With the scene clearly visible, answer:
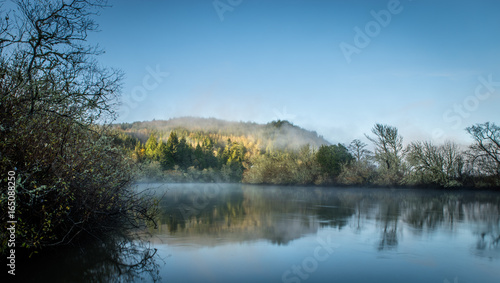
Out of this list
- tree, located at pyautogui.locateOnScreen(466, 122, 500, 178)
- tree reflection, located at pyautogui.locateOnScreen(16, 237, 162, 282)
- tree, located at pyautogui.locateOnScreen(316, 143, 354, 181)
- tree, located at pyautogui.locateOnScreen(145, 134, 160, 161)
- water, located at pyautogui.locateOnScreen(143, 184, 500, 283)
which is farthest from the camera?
tree, located at pyautogui.locateOnScreen(145, 134, 160, 161)

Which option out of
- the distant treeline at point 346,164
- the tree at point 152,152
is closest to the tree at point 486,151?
the distant treeline at point 346,164

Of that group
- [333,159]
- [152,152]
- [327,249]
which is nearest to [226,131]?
[152,152]

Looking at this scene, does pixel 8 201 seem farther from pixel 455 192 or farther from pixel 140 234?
pixel 455 192

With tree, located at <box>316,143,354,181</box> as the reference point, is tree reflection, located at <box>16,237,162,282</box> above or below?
below

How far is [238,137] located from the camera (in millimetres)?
131250

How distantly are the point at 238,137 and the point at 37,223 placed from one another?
12357 centimetres

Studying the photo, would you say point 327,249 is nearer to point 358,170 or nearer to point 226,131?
point 358,170

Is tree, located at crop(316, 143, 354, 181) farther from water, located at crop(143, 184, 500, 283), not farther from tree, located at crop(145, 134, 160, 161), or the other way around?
tree, located at crop(145, 134, 160, 161)

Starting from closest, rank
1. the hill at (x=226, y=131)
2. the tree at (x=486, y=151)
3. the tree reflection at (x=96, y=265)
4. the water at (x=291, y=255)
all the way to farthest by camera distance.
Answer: the tree reflection at (x=96, y=265) → the water at (x=291, y=255) → the tree at (x=486, y=151) → the hill at (x=226, y=131)

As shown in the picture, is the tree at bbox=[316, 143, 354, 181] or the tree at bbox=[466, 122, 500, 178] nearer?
the tree at bbox=[466, 122, 500, 178]

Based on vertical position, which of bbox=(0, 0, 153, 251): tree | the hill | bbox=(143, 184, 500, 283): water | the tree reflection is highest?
the hill

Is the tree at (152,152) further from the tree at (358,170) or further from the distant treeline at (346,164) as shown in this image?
the tree at (358,170)

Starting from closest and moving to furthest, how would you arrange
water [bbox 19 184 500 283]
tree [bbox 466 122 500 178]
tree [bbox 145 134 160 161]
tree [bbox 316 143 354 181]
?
water [bbox 19 184 500 283] → tree [bbox 466 122 500 178] → tree [bbox 316 143 354 181] → tree [bbox 145 134 160 161]

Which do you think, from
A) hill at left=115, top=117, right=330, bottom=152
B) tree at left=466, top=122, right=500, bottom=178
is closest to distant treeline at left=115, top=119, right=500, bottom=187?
A: tree at left=466, top=122, right=500, bottom=178
